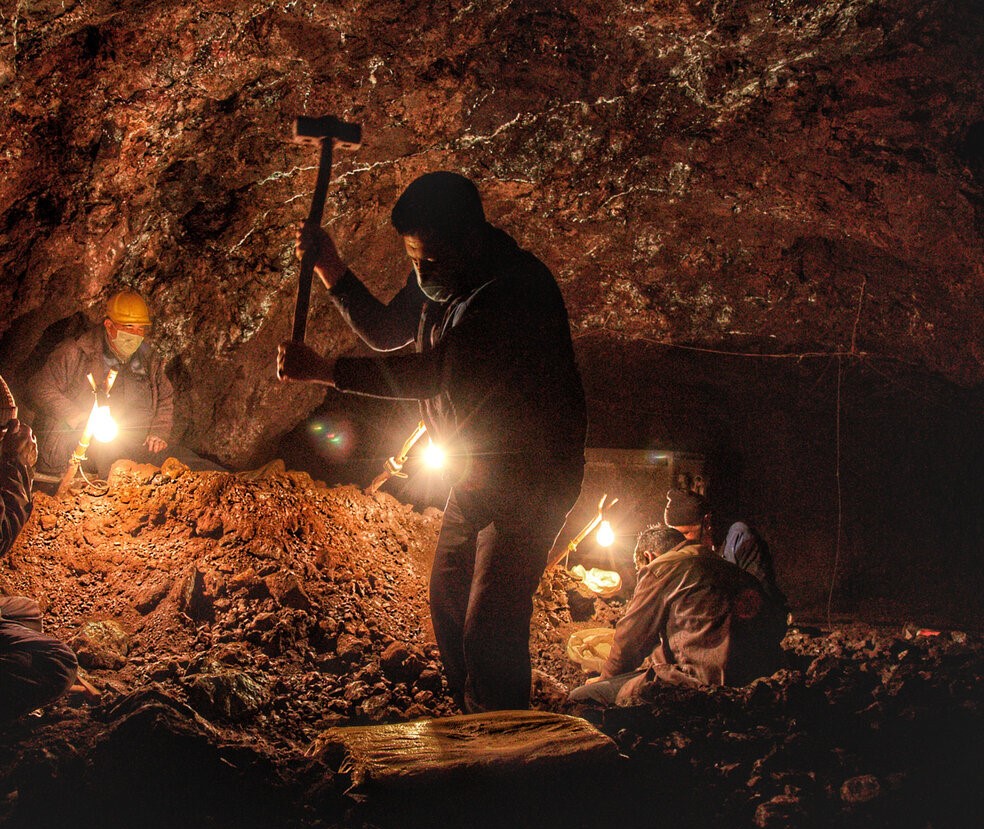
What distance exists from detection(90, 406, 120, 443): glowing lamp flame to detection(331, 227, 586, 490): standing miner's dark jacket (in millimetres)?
3285

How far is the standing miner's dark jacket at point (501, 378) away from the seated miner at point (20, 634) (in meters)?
1.47

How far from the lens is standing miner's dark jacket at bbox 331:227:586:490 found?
3.01m

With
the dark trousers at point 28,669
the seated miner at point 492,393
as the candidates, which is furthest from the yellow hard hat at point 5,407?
the seated miner at point 492,393

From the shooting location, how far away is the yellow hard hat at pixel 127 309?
17.3ft

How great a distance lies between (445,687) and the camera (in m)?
3.36

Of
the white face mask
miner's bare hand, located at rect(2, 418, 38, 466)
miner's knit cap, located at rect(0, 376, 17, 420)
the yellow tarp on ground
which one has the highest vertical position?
the white face mask

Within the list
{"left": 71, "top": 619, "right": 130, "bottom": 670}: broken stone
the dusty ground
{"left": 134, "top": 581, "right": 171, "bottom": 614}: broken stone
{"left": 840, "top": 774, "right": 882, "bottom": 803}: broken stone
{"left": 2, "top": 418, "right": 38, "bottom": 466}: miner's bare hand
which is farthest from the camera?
{"left": 134, "top": 581, "right": 171, "bottom": 614}: broken stone

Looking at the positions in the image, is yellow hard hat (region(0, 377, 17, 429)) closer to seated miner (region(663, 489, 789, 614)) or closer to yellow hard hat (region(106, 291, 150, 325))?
yellow hard hat (region(106, 291, 150, 325))

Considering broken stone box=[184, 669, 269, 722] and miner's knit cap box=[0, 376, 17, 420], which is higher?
miner's knit cap box=[0, 376, 17, 420]

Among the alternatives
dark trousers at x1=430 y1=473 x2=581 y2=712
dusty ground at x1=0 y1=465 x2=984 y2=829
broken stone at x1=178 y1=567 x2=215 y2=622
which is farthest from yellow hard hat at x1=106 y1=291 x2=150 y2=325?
dark trousers at x1=430 y1=473 x2=581 y2=712

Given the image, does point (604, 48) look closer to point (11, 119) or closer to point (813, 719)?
point (11, 119)

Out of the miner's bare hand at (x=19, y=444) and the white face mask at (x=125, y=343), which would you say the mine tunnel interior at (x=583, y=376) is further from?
the miner's bare hand at (x=19, y=444)

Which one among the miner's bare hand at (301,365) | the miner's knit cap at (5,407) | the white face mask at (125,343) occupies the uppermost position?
the white face mask at (125,343)

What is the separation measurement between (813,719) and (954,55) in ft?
12.9
